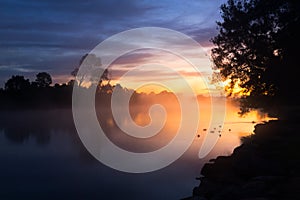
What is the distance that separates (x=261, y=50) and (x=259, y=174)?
13.8 m

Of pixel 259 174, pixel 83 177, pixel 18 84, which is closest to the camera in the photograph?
pixel 259 174

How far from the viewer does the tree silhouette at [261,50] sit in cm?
2553

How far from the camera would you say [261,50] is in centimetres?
2892

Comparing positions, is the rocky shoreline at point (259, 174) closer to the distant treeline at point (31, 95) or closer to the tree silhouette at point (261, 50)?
the tree silhouette at point (261, 50)

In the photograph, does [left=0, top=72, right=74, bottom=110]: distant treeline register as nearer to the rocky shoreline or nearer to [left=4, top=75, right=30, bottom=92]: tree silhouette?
[left=4, top=75, right=30, bottom=92]: tree silhouette

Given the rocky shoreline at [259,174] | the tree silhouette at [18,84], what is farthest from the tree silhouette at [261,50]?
the tree silhouette at [18,84]

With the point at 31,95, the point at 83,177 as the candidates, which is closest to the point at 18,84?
the point at 31,95

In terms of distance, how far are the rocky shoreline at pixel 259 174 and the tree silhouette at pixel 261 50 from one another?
4012 mm

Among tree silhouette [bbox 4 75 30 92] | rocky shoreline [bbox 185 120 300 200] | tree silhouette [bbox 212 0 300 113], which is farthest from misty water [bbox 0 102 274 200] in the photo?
tree silhouette [bbox 4 75 30 92]

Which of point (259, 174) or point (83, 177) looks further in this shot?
point (83, 177)

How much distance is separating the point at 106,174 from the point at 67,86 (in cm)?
9115

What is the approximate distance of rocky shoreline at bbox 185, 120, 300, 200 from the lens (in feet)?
45.0

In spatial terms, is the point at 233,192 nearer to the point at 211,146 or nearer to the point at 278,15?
Answer: the point at 278,15

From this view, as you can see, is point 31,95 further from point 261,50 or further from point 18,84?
point 261,50
